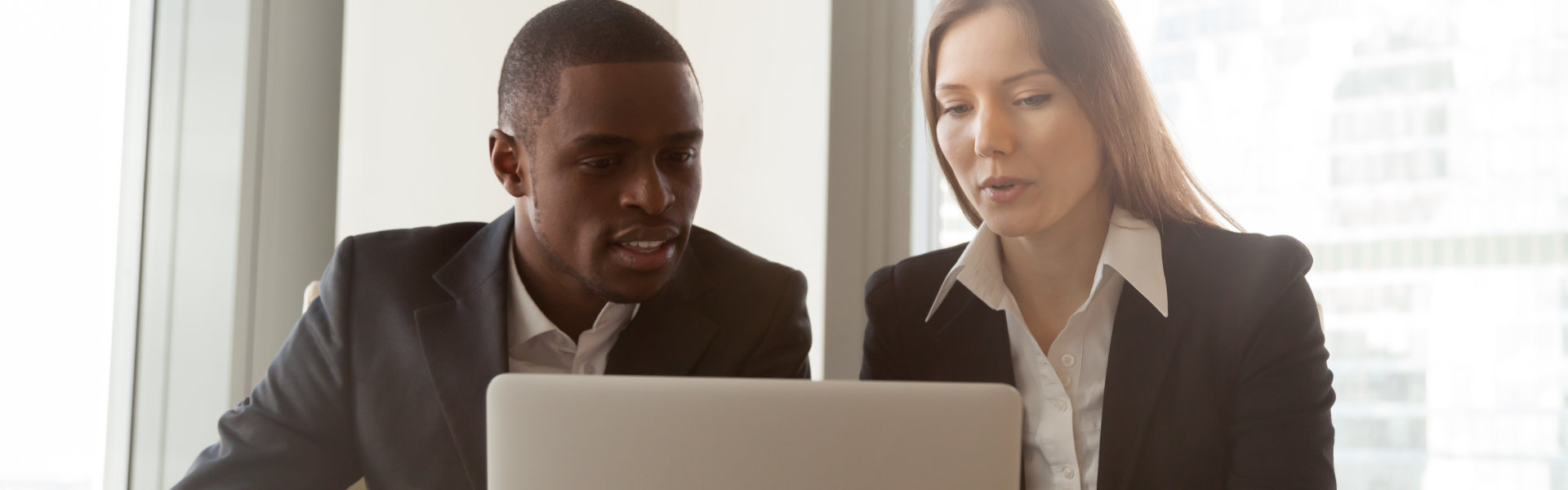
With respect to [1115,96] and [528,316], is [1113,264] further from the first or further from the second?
[528,316]

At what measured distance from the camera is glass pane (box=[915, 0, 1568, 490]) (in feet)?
6.00

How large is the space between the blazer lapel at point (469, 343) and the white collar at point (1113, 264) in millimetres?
570

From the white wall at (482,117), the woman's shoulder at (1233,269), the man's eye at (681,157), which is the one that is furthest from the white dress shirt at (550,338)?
the white wall at (482,117)

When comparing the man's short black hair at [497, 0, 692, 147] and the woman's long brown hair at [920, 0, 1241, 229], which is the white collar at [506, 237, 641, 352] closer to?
the man's short black hair at [497, 0, 692, 147]

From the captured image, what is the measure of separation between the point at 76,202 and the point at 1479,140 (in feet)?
8.55

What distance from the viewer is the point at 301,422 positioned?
56.6 inches

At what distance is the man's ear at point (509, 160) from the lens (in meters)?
1.47

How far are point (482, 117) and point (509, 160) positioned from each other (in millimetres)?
1146

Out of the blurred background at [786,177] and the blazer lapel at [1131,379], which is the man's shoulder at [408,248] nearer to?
the blurred background at [786,177]

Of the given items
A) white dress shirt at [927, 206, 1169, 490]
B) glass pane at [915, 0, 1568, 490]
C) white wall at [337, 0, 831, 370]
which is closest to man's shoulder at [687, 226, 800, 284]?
white dress shirt at [927, 206, 1169, 490]

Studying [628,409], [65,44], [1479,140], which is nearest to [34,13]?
[65,44]

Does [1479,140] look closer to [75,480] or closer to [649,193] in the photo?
[649,193]

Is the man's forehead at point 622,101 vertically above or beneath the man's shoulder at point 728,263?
above

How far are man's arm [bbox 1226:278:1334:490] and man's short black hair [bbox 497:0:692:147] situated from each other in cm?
79
